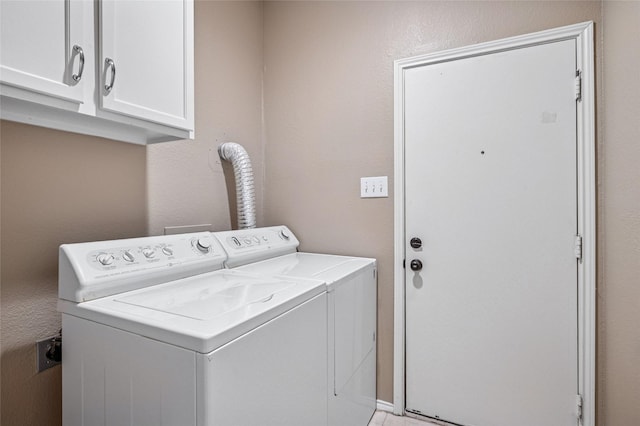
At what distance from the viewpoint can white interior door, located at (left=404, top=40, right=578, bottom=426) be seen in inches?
60.6

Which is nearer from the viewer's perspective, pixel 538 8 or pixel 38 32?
pixel 38 32

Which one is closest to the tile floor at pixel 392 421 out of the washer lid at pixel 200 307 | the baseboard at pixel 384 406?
the baseboard at pixel 384 406

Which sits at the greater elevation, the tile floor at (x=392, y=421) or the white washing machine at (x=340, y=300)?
the white washing machine at (x=340, y=300)

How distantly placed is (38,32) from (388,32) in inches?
65.9

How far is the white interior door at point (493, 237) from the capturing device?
1.54 meters

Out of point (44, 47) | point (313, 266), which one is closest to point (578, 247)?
point (313, 266)

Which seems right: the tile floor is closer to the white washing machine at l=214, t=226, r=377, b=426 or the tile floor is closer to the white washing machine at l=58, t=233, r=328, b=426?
the white washing machine at l=214, t=226, r=377, b=426

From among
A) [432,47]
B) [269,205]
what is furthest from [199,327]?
[432,47]

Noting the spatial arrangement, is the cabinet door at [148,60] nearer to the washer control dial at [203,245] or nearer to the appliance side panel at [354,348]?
the washer control dial at [203,245]

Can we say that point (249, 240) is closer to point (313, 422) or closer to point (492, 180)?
point (313, 422)

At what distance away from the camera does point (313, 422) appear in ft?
3.94

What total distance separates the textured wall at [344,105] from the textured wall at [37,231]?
1155mm

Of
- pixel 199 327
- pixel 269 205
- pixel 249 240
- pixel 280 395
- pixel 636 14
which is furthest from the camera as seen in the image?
pixel 269 205

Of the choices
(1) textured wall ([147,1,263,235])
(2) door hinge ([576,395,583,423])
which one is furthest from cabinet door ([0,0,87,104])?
(2) door hinge ([576,395,583,423])
